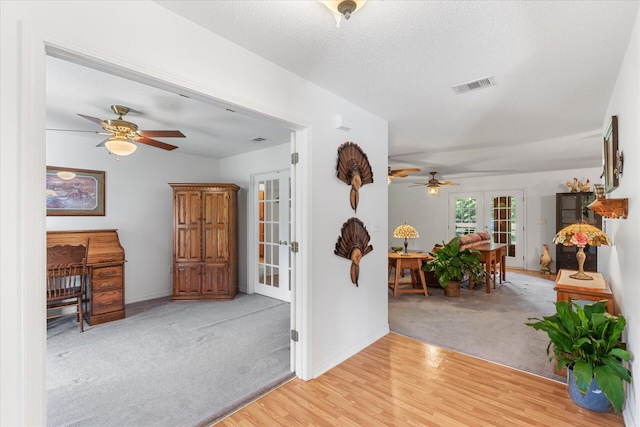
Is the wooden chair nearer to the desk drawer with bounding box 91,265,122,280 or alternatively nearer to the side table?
the desk drawer with bounding box 91,265,122,280

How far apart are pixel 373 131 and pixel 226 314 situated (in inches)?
114

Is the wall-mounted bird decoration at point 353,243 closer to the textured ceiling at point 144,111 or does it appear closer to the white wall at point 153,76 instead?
the white wall at point 153,76

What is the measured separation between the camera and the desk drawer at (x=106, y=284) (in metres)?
3.63

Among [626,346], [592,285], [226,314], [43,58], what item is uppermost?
[43,58]

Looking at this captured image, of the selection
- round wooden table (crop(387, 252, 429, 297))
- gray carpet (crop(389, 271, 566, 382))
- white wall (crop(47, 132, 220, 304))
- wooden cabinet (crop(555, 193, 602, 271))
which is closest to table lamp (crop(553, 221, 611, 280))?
gray carpet (crop(389, 271, 566, 382))

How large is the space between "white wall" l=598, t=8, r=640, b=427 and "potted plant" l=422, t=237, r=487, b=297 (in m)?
2.39

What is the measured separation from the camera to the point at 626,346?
6.47ft

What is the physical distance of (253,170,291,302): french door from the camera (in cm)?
466

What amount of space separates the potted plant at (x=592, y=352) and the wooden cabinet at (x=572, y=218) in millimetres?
5162

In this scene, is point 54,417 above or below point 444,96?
below

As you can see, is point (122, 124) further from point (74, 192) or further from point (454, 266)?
point (454, 266)

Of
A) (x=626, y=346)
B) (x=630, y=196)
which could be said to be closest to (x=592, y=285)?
(x=626, y=346)

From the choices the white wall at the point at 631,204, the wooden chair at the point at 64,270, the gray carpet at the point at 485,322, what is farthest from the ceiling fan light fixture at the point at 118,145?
the white wall at the point at 631,204

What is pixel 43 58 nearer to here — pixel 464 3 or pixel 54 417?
pixel 464 3
